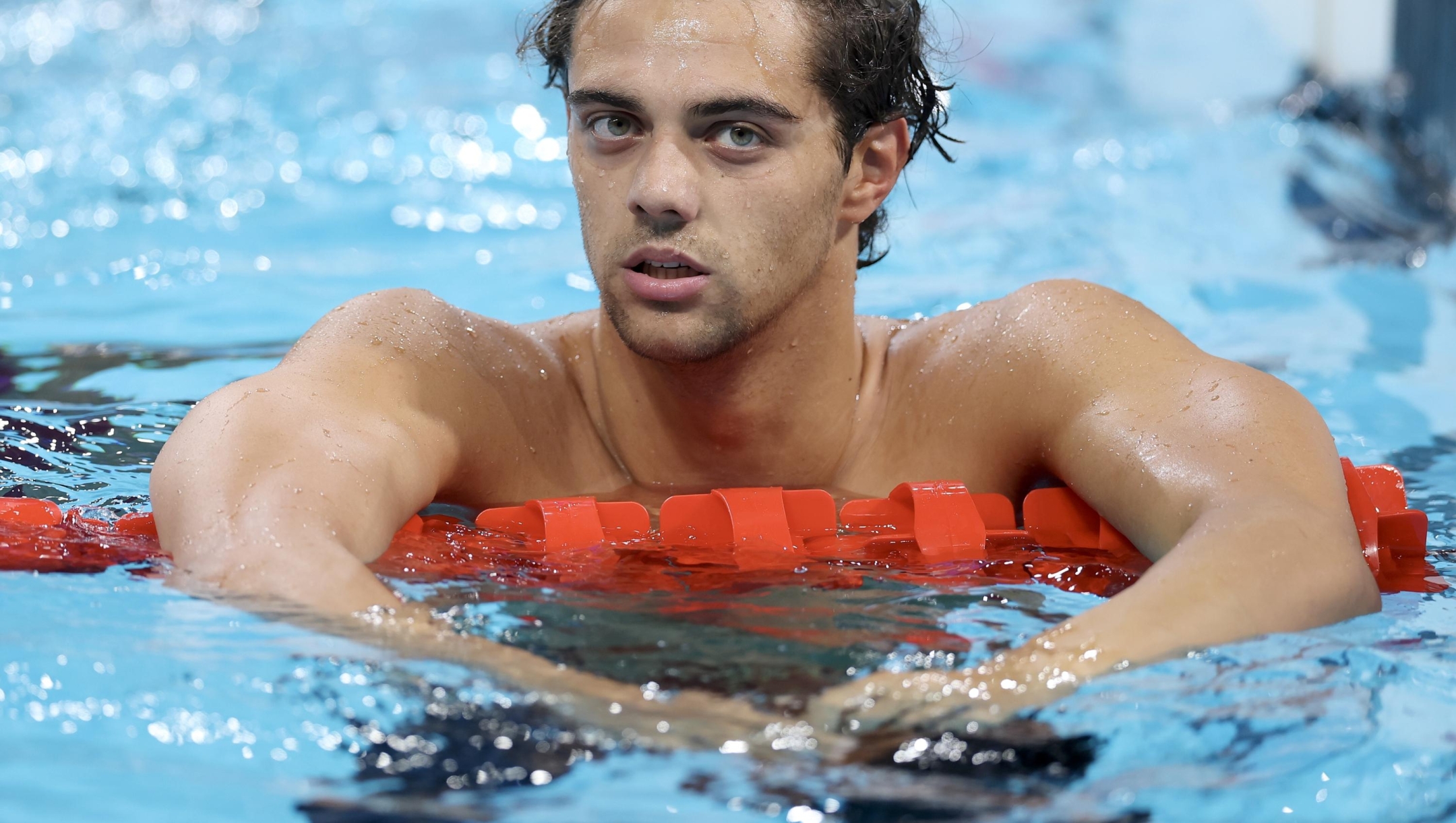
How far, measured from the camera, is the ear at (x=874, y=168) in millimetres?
2877

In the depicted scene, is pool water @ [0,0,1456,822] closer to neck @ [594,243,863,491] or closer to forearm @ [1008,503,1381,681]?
forearm @ [1008,503,1381,681]

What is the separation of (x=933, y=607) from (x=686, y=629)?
0.39m

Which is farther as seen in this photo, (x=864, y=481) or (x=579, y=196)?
(x=864, y=481)

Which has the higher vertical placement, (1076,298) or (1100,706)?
(1076,298)

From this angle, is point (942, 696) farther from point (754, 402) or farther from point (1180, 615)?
point (754, 402)

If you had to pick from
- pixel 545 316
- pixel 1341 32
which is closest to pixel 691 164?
pixel 545 316

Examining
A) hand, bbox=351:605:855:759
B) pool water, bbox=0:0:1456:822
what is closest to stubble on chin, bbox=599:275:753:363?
pool water, bbox=0:0:1456:822

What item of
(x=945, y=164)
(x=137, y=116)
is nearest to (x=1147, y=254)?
(x=945, y=164)

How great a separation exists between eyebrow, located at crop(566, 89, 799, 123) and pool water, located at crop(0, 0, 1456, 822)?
0.83 metres

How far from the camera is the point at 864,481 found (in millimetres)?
2932

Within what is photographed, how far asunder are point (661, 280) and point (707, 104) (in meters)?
0.30

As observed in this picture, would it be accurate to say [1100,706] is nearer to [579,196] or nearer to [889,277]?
[579,196]

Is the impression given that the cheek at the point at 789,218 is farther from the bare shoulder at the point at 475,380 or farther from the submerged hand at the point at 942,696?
the submerged hand at the point at 942,696

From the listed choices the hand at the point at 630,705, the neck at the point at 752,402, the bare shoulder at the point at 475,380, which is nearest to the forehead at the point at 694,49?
the neck at the point at 752,402
